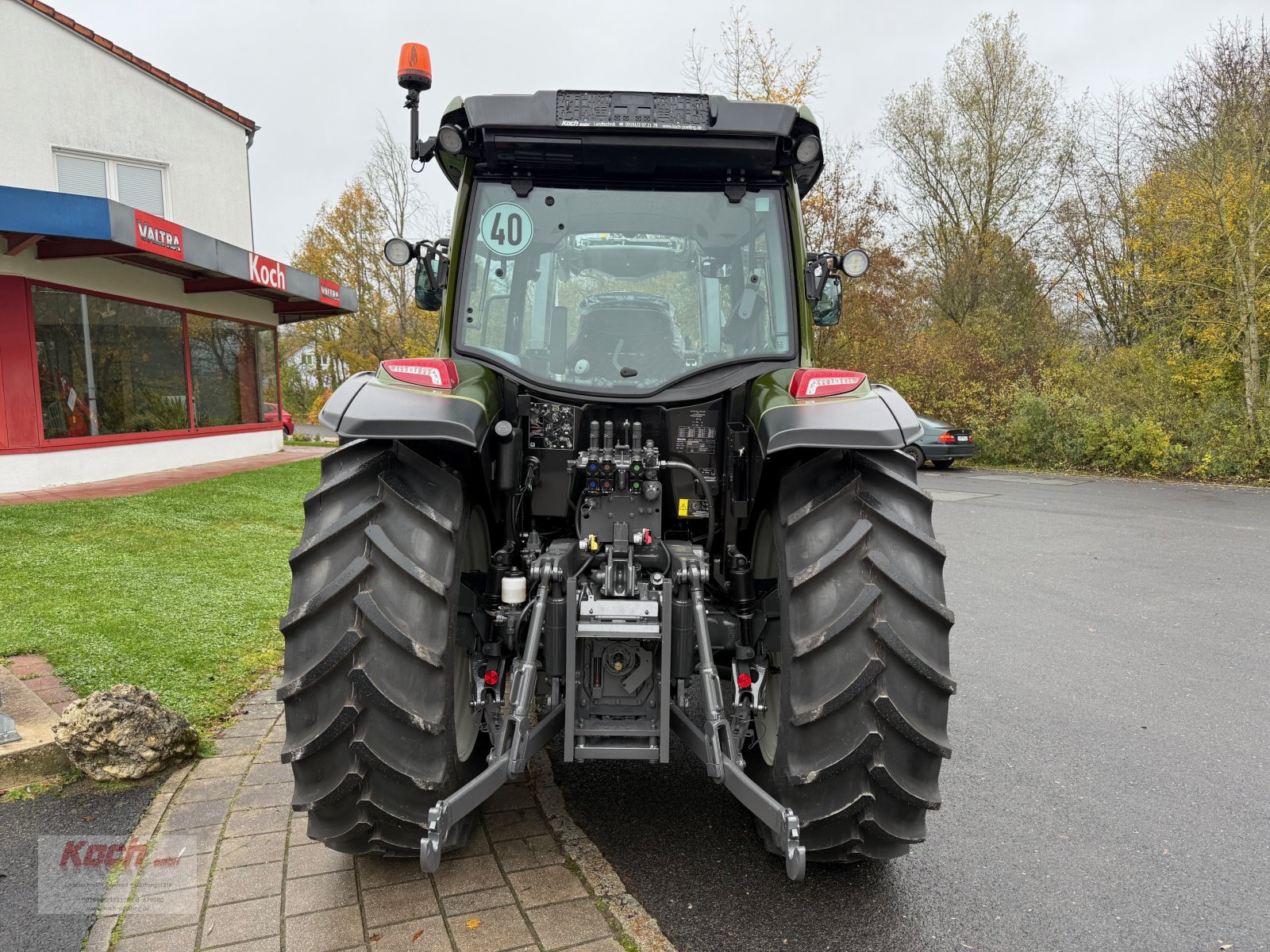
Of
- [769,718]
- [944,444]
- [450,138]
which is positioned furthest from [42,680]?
[944,444]

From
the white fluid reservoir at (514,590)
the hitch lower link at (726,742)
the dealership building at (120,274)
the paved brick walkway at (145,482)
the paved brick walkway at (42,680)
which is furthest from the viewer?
the dealership building at (120,274)

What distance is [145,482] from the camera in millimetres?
11844

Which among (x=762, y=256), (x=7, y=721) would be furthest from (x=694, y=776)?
(x=7, y=721)

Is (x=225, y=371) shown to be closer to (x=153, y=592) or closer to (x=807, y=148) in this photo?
(x=153, y=592)

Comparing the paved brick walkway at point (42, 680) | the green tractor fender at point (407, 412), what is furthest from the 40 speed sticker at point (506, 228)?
the paved brick walkway at point (42, 680)

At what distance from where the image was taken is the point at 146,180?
577 inches

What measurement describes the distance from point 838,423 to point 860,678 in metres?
0.74

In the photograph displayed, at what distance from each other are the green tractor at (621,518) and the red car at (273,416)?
1588 centimetres

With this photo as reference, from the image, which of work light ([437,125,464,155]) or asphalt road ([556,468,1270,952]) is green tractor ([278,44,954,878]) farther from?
asphalt road ([556,468,1270,952])

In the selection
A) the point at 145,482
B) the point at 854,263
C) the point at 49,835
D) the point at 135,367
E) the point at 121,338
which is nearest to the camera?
the point at 49,835

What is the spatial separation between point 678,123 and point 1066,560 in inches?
293

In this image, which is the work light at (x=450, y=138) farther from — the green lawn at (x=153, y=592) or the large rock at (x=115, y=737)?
the green lawn at (x=153, y=592)

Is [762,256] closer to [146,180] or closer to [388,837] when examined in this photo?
[388,837]

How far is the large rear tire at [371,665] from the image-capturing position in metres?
2.29
